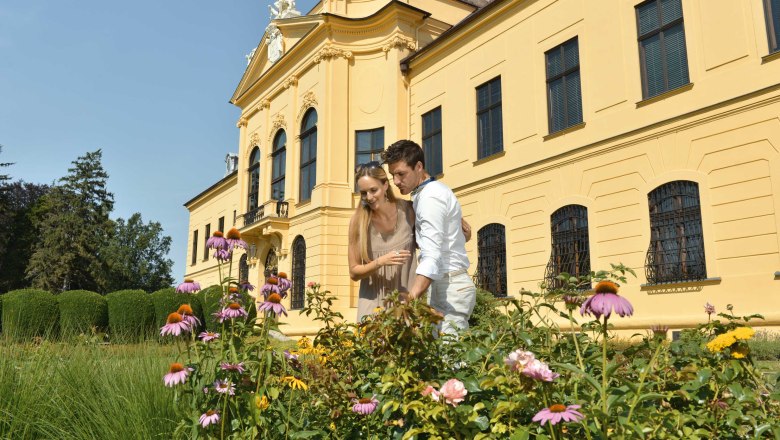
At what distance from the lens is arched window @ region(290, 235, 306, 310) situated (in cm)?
2050

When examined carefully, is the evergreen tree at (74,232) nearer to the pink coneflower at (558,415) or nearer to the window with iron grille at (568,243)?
the window with iron grille at (568,243)

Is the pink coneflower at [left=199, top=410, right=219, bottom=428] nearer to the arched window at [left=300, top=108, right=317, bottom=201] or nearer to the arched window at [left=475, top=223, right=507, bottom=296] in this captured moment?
the arched window at [left=475, top=223, right=507, bottom=296]

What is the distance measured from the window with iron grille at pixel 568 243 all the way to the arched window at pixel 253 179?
1572cm

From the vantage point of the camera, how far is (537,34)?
14648 mm

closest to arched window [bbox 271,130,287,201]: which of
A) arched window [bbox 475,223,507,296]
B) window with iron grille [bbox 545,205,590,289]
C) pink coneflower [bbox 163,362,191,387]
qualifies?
arched window [bbox 475,223,507,296]

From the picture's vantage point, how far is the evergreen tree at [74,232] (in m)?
41.8

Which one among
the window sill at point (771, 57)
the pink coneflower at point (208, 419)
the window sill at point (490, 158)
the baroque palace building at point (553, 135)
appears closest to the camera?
the pink coneflower at point (208, 419)

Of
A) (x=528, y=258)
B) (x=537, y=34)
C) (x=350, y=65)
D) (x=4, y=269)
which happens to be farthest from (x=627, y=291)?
(x=4, y=269)

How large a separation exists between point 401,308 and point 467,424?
0.47 meters

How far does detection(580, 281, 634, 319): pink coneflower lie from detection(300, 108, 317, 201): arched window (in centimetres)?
1889

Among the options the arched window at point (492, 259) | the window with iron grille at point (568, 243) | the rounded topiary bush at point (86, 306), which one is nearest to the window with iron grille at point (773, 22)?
the window with iron grille at point (568, 243)

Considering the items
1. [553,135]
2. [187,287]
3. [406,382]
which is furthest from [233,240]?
[553,135]

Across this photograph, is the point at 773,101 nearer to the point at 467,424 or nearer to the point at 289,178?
the point at 467,424

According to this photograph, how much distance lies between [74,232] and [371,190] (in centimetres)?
4729
